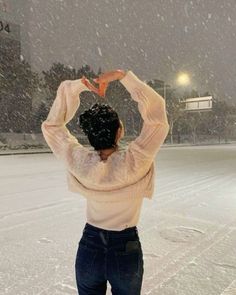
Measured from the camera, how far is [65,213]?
6.52 m

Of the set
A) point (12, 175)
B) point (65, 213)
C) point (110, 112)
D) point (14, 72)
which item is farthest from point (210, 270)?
point (14, 72)

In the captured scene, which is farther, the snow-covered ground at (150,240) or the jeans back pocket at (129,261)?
the snow-covered ground at (150,240)

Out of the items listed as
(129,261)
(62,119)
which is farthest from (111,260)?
(62,119)

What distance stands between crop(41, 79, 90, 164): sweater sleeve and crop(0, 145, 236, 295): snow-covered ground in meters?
1.87

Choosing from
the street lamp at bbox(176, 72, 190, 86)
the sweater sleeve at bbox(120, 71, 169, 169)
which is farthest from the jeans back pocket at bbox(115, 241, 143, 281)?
the street lamp at bbox(176, 72, 190, 86)

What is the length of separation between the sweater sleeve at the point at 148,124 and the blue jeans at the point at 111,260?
0.40 meters

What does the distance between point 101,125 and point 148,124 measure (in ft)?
0.80

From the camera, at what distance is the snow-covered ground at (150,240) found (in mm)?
3611

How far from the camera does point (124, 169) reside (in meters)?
1.85

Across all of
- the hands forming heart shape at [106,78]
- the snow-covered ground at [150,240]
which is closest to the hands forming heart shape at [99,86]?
the hands forming heart shape at [106,78]

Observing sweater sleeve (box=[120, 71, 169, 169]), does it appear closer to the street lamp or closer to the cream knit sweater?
the cream knit sweater

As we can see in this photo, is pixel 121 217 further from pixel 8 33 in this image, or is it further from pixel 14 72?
pixel 8 33

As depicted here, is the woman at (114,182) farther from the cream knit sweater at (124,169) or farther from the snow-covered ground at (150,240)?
the snow-covered ground at (150,240)

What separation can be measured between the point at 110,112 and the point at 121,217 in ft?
1.84
